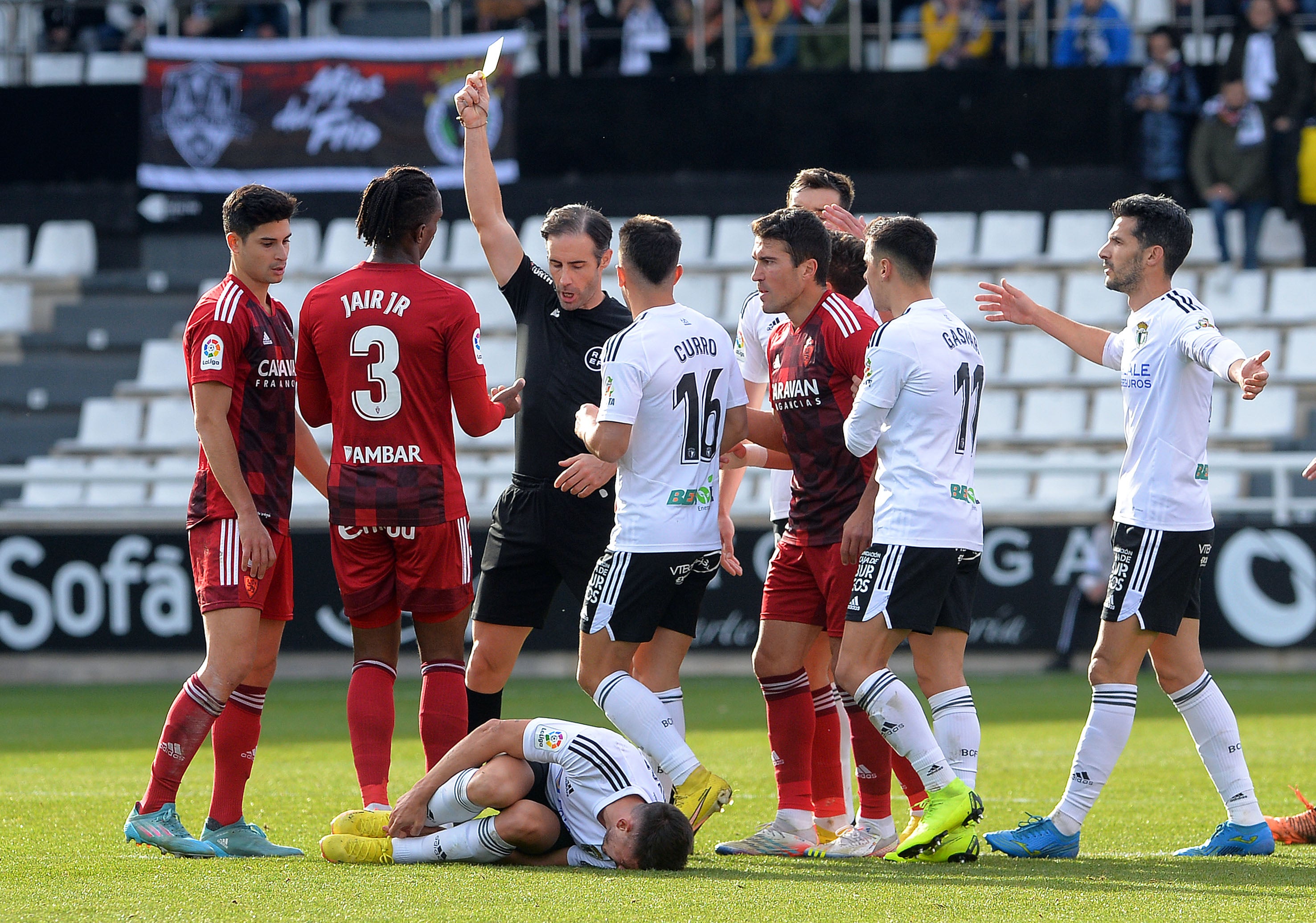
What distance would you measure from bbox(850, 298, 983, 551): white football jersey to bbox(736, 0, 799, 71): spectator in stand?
39.3 ft

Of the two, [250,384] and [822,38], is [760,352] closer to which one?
[250,384]

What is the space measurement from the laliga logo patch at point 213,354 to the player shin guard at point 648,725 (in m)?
1.68

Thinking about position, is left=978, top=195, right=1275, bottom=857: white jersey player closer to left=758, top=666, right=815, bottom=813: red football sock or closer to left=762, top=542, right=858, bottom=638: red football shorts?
left=758, top=666, right=815, bottom=813: red football sock

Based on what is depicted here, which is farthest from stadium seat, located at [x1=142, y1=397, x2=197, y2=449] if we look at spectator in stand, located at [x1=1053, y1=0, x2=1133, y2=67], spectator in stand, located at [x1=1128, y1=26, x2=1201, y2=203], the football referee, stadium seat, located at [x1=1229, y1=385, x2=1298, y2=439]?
the football referee

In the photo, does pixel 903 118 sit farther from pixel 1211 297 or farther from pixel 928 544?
pixel 928 544

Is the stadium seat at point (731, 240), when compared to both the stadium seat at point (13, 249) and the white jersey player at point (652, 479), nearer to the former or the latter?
the stadium seat at point (13, 249)

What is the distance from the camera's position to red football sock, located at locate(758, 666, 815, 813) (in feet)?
19.5

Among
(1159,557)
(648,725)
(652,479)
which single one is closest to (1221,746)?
(1159,557)

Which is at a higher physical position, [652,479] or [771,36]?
[771,36]

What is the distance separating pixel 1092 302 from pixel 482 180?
37.5 feet

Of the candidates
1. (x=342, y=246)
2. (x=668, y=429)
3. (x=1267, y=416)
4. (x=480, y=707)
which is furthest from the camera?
(x=342, y=246)

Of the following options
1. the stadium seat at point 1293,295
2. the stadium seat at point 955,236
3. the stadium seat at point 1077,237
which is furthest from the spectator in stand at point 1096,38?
the stadium seat at point 1293,295

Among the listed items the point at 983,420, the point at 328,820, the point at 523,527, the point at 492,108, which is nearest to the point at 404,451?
the point at 523,527

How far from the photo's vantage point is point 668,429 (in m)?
5.64
